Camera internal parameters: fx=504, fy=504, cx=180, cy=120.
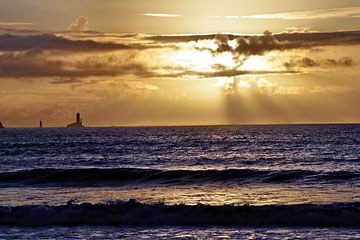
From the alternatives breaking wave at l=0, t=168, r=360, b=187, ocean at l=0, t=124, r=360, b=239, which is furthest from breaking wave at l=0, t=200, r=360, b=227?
breaking wave at l=0, t=168, r=360, b=187

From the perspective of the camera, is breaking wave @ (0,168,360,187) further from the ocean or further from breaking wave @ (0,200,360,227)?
breaking wave @ (0,200,360,227)

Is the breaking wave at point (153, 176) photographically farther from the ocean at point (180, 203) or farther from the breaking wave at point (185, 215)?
the breaking wave at point (185, 215)

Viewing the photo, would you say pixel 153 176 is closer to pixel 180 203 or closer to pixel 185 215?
pixel 180 203

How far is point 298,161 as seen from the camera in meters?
51.0

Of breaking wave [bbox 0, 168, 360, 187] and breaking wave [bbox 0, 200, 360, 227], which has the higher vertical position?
breaking wave [bbox 0, 168, 360, 187]

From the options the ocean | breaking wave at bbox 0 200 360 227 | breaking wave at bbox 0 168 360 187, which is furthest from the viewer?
breaking wave at bbox 0 168 360 187

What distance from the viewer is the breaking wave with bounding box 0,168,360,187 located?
3644 centimetres

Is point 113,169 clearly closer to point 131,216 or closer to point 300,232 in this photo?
point 131,216

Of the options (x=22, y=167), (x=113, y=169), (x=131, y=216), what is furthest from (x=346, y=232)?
(x=22, y=167)

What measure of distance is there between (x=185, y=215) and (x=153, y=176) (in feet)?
55.9

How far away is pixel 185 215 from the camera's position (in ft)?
75.0

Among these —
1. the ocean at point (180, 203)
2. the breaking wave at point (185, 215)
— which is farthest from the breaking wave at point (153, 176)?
the breaking wave at point (185, 215)

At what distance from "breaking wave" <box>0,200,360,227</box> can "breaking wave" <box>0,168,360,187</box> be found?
→ 12.7 meters

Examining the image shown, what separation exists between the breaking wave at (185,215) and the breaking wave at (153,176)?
12.7 meters
